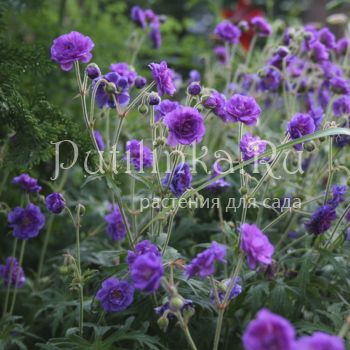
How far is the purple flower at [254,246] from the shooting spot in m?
1.23

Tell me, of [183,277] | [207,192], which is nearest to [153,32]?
[207,192]

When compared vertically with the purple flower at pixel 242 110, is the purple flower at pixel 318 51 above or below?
above

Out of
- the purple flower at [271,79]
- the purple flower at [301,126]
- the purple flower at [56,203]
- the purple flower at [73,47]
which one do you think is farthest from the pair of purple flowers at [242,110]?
the purple flower at [271,79]

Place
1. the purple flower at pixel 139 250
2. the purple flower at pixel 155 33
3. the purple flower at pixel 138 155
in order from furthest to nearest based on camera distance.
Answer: the purple flower at pixel 155 33, the purple flower at pixel 138 155, the purple flower at pixel 139 250

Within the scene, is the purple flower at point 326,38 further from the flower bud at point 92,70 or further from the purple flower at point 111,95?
the flower bud at point 92,70

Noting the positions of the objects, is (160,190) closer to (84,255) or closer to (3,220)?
(84,255)

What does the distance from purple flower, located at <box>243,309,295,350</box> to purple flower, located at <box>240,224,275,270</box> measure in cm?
32

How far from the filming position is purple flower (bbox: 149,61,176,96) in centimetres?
157

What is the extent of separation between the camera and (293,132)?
5.24ft

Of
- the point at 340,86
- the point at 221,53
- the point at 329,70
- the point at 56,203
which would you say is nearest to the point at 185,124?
the point at 56,203

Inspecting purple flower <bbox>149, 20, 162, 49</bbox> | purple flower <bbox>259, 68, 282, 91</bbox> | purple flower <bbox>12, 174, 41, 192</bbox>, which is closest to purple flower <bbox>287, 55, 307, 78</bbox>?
purple flower <bbox>259, 68, 282, 91</bbox>

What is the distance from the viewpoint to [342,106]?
2.00 m

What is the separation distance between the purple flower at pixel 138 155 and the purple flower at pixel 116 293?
39 centimetres

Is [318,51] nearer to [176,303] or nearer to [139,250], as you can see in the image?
[139,250]
